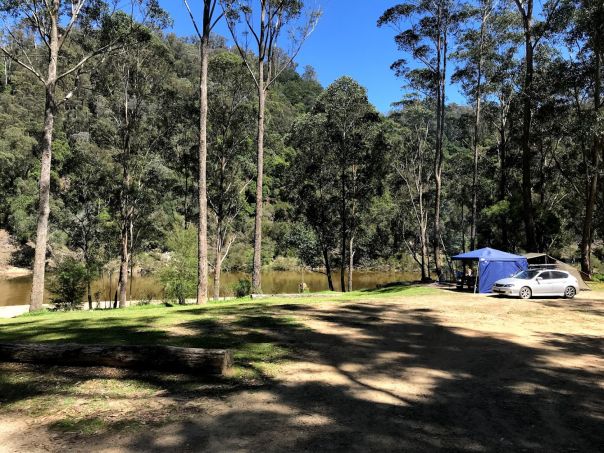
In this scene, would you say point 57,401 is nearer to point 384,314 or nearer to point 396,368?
point 396,368

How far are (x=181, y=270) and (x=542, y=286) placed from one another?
61.6ft

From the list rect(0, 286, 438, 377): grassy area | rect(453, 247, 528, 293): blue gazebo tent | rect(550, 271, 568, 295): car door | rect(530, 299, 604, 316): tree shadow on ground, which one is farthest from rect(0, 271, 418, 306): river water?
rect(530, 299, 604, 316): tree shadow on ground

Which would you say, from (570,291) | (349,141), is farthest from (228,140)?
(570,291)

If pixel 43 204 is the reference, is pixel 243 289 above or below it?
below

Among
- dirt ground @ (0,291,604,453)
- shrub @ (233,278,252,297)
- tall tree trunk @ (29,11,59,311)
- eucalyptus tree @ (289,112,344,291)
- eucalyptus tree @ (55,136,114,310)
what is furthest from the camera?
eucalyptus tree @ (289,112,344,291)

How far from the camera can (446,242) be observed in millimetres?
58562

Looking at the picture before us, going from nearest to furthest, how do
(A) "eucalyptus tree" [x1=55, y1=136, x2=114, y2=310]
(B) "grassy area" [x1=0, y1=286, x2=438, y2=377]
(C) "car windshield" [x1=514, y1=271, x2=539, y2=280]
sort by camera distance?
(B) "grassy area" [x1=0, y1=286, x2=438, y2=377] < (C) "car windshield" [x1=514, y1=271, x2=539, y2=280] < (A) "eucalyptus tree" [x1=55, y1=136, x2=114, y2=310]

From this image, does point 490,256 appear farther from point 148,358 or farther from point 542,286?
point 148,358

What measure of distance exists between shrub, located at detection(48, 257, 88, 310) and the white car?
64.8 ft

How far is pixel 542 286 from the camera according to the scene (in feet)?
57.6

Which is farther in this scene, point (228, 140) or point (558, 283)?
point (228, 140)

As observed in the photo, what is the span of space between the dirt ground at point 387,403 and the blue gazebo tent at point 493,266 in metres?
9.73

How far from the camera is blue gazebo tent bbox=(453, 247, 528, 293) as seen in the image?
65.4 feet

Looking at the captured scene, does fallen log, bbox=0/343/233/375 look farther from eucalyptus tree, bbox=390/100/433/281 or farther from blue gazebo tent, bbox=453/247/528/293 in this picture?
eucalyptus tree, bbox=390/100/433/281
